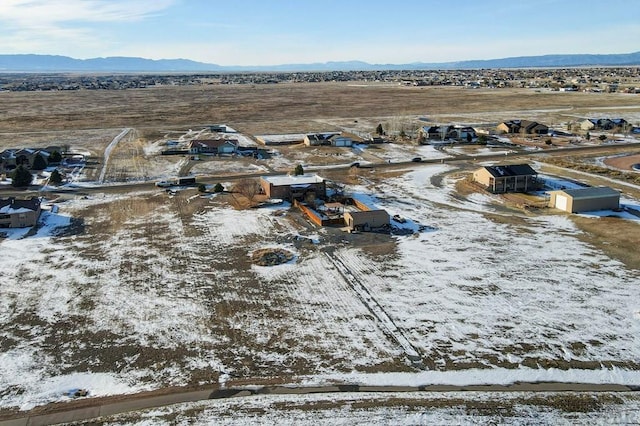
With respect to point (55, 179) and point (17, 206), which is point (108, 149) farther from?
point (17, 206)

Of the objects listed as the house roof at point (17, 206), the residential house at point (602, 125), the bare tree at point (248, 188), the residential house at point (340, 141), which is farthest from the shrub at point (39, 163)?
the residential house at point (602, 125)

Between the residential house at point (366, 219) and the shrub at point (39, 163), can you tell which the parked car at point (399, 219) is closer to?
the residential house at point (366, 219)

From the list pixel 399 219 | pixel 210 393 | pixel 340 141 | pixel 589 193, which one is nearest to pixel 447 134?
pixel 340 141

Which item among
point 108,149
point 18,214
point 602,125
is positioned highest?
point 602,125

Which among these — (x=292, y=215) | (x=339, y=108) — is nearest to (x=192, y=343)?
(x=292, y=215)

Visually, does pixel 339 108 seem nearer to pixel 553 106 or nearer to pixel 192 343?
pixel 553 106
